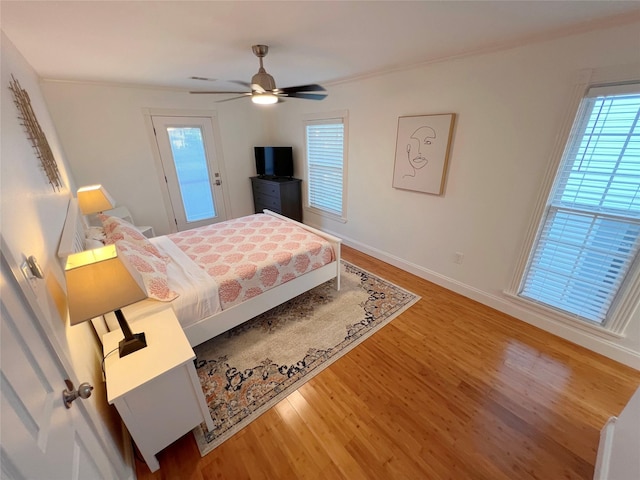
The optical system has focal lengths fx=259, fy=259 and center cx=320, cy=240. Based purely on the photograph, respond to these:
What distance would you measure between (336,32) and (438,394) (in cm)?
259

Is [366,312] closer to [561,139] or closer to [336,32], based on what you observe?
[561,139]

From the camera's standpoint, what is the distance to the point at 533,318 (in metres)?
2.34

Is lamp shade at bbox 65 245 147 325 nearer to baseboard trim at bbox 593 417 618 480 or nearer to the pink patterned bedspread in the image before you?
the pink patterned bedspread

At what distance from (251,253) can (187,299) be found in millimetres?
728

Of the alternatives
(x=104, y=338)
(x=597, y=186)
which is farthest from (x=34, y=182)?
(x=597, y=186)

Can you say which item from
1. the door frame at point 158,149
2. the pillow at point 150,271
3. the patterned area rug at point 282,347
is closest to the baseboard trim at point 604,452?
the patterned area rug at point 282,347

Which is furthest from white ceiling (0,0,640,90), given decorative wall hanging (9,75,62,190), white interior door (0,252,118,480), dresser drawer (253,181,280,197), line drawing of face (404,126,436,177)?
dresser drawer (253,181,280,197)

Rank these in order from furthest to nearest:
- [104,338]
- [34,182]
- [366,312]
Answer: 1. [366,312]
2. [104,338]
3. [34,182]

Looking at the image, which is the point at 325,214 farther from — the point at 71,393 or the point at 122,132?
the point at 71,393

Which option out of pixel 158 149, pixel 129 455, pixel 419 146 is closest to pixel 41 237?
pixel 129 455

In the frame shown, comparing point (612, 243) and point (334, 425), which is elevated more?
point (612, 243)

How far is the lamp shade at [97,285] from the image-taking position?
104 centimetres

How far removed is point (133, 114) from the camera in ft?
11.2

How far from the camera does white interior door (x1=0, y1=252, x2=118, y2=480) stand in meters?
0.54
